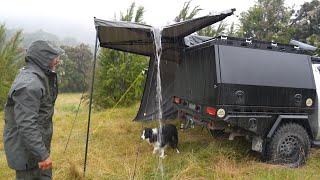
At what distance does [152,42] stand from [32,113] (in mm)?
5571

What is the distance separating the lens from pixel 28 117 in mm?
3246

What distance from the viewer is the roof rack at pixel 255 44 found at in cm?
589

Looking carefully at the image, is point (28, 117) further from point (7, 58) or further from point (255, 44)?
point (7, 58)

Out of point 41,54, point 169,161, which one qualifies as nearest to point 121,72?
point 169,161

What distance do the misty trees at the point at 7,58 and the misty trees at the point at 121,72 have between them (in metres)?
4.60

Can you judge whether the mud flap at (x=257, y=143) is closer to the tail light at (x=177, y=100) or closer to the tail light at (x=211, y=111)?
the tail light at (x=211, y=111)

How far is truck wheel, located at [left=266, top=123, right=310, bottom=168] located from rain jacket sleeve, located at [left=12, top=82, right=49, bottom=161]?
13.5 ft

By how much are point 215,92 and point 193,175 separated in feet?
4.60

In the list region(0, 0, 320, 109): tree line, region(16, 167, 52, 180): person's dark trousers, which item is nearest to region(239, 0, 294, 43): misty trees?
region(0, 0, 320, 109): tree line

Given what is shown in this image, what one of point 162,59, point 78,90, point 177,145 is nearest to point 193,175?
point 177,145

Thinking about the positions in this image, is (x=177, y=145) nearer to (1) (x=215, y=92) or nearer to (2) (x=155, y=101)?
(1) (x=215, y=92)

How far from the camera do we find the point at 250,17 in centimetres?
1970

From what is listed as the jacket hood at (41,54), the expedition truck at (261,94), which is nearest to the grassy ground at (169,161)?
the expedition truck at (261,94)

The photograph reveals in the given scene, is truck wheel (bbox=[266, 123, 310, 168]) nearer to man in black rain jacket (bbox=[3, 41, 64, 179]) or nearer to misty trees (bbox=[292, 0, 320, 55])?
man in black rain jacket (bbox=[3, 41, 64, 179])
